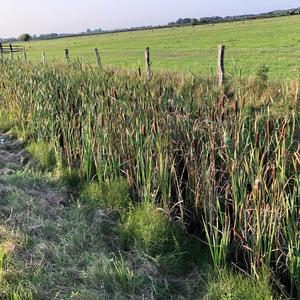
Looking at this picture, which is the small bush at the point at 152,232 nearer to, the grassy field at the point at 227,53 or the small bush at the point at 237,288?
the small bush at the point at 237,288

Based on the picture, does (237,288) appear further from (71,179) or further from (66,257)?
(71,179)

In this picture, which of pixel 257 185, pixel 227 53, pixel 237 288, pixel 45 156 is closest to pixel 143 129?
pixel 257 185

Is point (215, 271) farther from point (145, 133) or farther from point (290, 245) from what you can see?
point (145, 133)

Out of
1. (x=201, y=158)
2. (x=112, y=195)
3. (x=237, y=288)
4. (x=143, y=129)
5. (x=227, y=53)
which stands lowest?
(x=237, y=288)

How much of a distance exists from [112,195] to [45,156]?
1.80 metres

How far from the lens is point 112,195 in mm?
4301

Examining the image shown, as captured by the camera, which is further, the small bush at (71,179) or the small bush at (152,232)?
the small bush at (71,179)

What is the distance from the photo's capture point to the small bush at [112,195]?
4.25 metres

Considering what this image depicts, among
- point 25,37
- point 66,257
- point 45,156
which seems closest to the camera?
point 66,257

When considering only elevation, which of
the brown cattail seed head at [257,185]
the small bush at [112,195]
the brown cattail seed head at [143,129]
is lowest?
the small bush at [112,195]

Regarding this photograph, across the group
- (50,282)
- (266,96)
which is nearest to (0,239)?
(50,282)

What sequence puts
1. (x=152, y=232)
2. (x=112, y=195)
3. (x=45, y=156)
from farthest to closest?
(x=45, y=156)
(x=112, y=195)
(x=152, y=232)

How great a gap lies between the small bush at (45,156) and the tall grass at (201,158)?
0.58 ft

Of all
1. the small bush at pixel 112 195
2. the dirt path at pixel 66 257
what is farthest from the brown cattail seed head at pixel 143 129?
the dirt path at pixel 66 257
